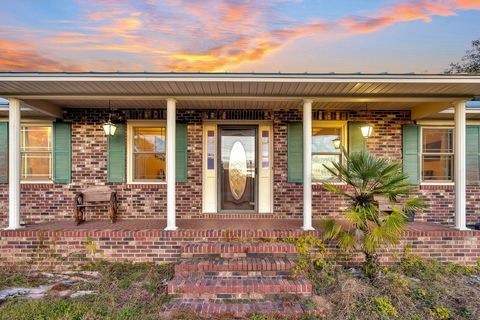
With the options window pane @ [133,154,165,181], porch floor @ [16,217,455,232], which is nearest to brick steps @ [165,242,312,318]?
porch floor @ [16,217,455,232]

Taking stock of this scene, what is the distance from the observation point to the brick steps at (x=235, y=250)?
4039 mm

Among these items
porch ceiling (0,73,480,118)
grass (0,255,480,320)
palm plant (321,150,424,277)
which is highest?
porch ceiling (0,73,480,118)

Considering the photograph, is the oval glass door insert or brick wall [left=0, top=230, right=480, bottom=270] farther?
the oval glass door insert

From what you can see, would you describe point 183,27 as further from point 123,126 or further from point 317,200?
point 317,200

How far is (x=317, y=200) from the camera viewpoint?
19.8ft

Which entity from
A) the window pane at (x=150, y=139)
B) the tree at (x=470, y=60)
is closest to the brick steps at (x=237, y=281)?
the window pane at (x=150, y=139)

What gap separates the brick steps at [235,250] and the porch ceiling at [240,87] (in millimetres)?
2618

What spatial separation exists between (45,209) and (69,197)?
24.2 inches

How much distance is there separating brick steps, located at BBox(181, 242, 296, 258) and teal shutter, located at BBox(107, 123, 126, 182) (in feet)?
9.34

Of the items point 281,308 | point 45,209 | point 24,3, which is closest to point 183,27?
point 24,3

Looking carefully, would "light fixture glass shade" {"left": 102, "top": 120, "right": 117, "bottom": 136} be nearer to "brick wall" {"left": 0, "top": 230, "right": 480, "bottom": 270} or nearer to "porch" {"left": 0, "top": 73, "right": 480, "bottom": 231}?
"porch" {"left": 0, "top": 73, "right": 480, "bottom": 231}

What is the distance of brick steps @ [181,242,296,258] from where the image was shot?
404 cm

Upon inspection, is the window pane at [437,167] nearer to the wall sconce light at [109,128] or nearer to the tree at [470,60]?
the wall sconce light at [109,128]

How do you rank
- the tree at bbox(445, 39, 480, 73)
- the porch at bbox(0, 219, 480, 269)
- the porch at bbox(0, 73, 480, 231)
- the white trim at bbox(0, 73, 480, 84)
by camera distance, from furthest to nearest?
the tree at bbox(445, 39, 480, 73) → the porch at bbox(0, 73, 480, 231) → the porch at bbox(0, 219, 480, 269) → the white trim at bbox(0, 73, 480, 84)
